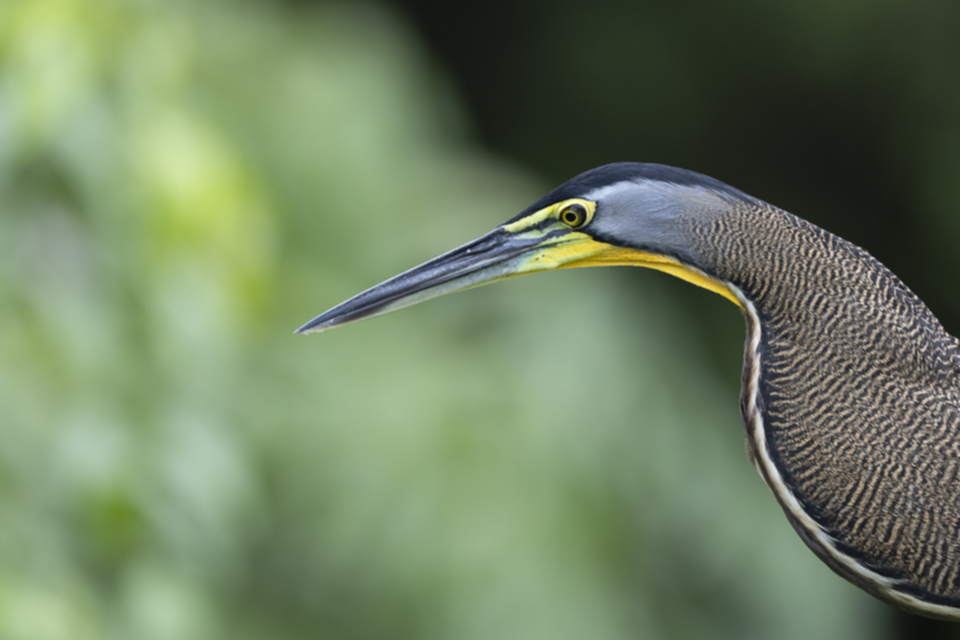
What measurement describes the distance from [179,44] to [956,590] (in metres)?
1.78

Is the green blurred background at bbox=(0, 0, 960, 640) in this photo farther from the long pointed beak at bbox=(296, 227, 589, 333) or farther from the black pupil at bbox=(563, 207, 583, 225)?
the black pupil at bbox=(563, 207, 583, 225)

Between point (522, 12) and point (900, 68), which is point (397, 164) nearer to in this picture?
point (522, 12)

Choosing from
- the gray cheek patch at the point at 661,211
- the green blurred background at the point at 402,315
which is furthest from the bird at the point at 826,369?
the green blurred background at the point at 402,315

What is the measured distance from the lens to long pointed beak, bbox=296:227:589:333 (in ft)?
3.29

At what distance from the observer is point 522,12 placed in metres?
3.65

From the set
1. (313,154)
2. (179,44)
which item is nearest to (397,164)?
(313,154)

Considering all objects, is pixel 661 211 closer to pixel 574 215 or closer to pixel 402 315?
pixel 574 215

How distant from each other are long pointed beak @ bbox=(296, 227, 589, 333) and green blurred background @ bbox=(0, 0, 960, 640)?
1.96 ft

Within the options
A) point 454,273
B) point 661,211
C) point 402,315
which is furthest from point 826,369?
point 402,315

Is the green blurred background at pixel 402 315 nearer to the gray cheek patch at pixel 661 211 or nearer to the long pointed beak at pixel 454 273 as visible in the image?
the long pointed beak at pixel 454 273

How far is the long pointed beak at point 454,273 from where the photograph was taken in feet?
3.29

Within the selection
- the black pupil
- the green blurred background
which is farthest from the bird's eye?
the green blurred background

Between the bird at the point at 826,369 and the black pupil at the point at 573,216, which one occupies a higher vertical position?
the black pupil at the point at 573,216

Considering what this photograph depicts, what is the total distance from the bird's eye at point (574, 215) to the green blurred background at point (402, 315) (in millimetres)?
779
